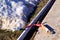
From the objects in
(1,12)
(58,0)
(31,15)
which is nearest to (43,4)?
(58,0)

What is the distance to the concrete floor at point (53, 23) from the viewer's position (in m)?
7.52

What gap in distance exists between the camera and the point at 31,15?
31.4 feet

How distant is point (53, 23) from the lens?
847 centimetres

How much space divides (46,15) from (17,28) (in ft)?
4.94

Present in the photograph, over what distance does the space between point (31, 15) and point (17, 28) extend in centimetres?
140

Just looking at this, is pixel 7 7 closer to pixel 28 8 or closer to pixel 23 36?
pixel 28 8

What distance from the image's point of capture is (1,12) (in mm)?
9281

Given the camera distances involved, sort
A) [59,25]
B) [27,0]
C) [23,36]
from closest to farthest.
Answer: [23,36], [59,25], [27,0]

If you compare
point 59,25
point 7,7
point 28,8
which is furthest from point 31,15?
point 59,25

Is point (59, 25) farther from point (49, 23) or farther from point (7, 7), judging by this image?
point (7, 7)

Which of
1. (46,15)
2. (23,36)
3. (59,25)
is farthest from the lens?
(46,15)

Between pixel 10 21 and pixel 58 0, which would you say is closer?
pixel 10 21

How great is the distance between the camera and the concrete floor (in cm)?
752

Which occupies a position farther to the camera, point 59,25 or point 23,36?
point 59,25
